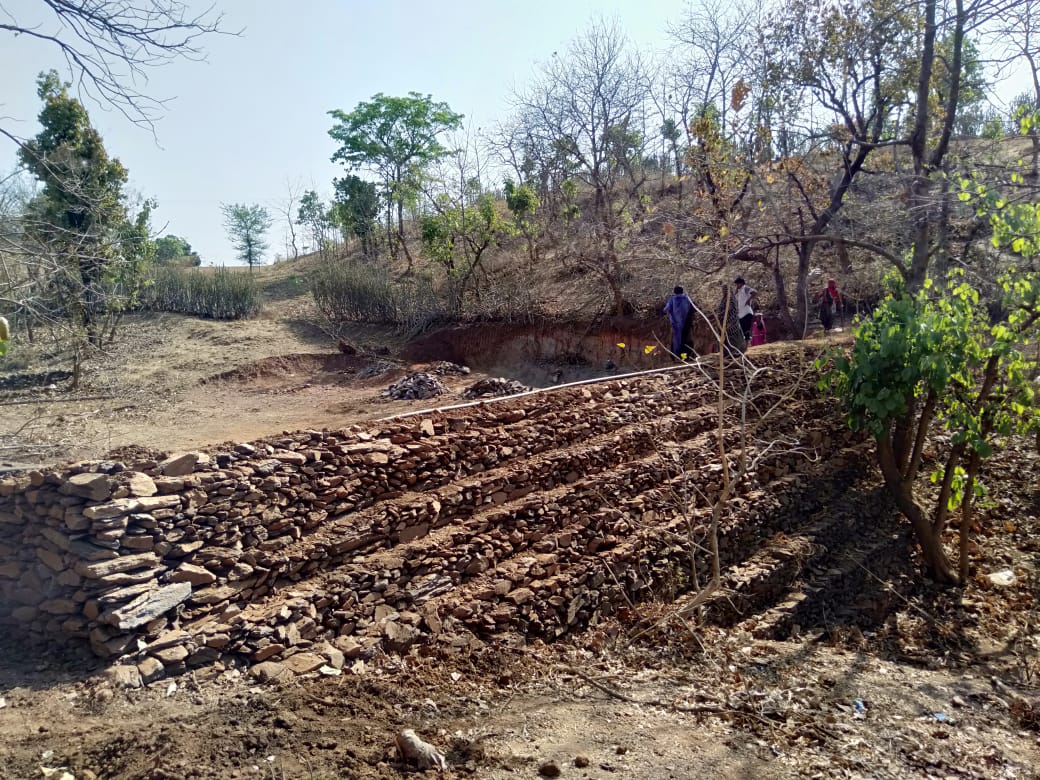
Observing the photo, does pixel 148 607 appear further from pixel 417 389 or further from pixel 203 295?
pixel 203 295

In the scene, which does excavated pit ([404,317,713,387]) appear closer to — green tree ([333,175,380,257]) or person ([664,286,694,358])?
person ([664,286,694,358])

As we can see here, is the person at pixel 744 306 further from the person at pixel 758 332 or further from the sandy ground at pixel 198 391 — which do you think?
the sandy ground at pixel 198 391

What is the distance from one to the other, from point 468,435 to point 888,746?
153 inches

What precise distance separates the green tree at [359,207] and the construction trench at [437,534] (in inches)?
633

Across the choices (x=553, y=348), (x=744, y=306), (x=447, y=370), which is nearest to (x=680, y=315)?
(x=744, y=306)

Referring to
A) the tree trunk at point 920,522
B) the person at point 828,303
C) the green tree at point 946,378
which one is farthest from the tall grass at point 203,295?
the tree trunk at point 920,522

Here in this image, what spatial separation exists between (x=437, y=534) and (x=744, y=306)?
5.30 m

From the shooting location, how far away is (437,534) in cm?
584

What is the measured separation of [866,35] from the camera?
32.1 ft

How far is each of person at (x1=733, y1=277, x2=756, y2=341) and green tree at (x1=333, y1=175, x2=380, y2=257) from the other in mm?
15279

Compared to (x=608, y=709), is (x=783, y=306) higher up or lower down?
higher up

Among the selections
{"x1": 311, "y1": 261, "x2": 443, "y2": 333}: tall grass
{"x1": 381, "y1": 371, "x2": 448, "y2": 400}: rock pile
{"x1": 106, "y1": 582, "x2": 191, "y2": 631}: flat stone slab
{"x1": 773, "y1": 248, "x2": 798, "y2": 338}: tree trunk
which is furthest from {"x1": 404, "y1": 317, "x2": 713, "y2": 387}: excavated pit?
{"x1": 106, "y1": 582, "x2": 191, "y2": 631}: flat stone slab

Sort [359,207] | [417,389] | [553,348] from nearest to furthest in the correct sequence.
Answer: [417,389] → [553,348] → [359,207]

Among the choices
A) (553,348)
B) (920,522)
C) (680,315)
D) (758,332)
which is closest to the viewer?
(920,522)
